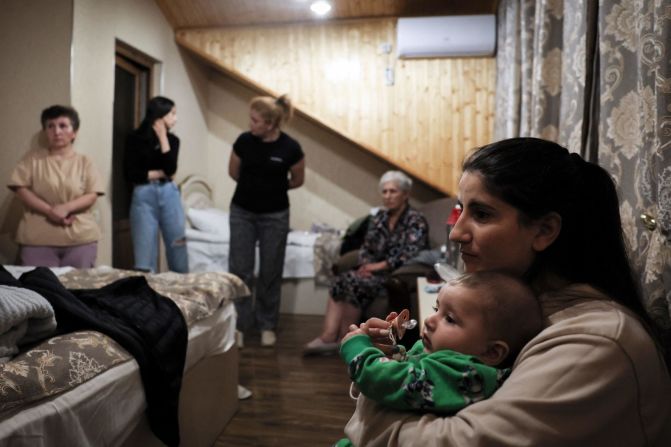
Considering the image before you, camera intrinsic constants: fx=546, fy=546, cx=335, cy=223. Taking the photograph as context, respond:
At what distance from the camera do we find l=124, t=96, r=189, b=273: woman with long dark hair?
12.3ft

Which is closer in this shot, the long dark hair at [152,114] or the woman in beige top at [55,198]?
the woman in beige top at [55,198]

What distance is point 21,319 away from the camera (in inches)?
48.8

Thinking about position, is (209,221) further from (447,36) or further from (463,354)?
(463,354)

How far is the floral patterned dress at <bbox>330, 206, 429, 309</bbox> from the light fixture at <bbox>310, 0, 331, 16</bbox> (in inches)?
74.2

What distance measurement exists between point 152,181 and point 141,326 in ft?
7.72

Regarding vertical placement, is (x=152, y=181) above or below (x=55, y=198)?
above

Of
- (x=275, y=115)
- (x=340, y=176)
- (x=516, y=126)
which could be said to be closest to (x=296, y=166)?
(x=275, y=115)

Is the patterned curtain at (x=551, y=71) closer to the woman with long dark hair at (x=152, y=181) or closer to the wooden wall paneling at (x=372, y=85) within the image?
the wooden wall paneling at (x=372, y=85)

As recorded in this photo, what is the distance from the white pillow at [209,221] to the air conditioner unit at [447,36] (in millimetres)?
2069

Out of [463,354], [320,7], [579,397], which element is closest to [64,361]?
[463,354]

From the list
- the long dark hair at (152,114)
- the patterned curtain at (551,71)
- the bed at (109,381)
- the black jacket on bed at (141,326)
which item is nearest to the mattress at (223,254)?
the long dark hair at (152,114)

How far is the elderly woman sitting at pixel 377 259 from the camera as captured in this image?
331 cm

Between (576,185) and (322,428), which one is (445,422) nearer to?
(576,185)

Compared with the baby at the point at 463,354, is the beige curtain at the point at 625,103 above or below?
above
